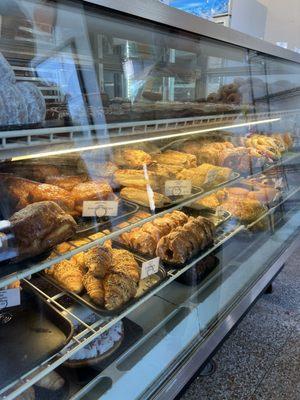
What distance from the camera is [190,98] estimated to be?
2.05 metres

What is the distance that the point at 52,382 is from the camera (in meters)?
1.24

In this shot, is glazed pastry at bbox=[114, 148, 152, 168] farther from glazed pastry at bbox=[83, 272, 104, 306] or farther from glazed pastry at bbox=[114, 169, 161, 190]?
glazed pastry at bbox=[83, 272, 104, 306]

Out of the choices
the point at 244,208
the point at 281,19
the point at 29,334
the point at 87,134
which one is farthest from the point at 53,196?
the point at 281,19

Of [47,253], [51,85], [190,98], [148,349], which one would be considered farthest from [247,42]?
[148,349]

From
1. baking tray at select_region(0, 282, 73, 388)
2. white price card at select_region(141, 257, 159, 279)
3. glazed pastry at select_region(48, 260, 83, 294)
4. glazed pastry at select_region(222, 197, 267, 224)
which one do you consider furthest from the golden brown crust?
glazed pastry at select_region(222, 197, 267, 224)

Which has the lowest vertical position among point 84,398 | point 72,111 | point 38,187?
point 84,398

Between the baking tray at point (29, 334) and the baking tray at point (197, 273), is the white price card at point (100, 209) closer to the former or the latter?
the baking tray at point (29, 334)

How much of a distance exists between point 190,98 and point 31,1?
1350 mm

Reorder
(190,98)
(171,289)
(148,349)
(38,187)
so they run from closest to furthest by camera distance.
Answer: (38,187) < (148,349) < (171,289) < (190,98)

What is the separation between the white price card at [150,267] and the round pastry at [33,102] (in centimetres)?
79

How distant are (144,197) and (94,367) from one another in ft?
2.38

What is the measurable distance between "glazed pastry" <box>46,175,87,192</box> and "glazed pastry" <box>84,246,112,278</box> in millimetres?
316

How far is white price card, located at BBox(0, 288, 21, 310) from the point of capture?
43.9 inches

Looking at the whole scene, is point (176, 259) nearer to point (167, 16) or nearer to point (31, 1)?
point (167, 16)
